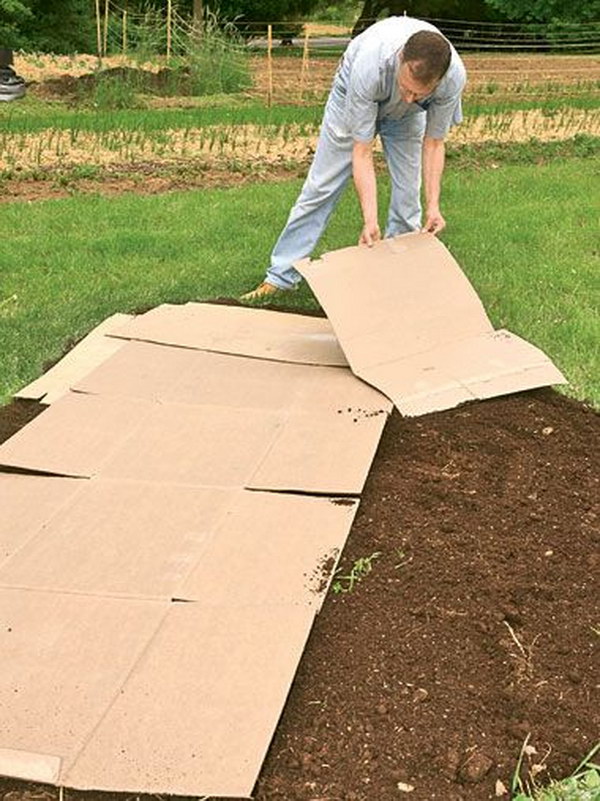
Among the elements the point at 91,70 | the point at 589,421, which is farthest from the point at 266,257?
the point at 91,70

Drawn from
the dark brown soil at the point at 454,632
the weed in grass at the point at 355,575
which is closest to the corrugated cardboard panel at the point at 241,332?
the dark brown soil at the point at 454,632

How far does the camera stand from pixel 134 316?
4.69m

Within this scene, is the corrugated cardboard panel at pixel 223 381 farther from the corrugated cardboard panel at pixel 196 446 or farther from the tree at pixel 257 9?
the tree at pixel 257 9

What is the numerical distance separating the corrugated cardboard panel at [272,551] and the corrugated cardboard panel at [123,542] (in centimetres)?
3

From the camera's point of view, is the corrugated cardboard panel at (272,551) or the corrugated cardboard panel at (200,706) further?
the corrugated cardboard panel at (272,551)

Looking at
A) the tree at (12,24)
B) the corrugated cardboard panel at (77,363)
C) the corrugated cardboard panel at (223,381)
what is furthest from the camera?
the tree at (12,24)

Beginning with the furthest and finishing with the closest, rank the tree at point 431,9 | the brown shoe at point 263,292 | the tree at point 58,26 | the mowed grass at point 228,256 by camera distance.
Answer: the tree at point 431,9 < the tree at point 58,26 < the brown shoe at point 263,292 < the mowed grass at point 228,256

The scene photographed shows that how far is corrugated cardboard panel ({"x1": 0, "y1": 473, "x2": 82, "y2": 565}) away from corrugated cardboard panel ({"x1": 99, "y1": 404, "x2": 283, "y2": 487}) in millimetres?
159

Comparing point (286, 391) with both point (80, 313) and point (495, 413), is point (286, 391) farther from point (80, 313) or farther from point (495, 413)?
point (80, 313)

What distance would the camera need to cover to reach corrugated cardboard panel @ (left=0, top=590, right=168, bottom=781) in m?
2.07

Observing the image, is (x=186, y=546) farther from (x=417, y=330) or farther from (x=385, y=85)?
(x=385, y=85)

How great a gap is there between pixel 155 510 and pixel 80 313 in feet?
6.90

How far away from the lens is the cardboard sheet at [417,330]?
382 cm

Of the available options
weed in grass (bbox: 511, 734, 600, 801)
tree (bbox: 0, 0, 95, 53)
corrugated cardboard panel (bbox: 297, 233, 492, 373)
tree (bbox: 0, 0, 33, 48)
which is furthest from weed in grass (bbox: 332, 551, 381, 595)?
tree (bbox: 0, 0, 95, 53)
